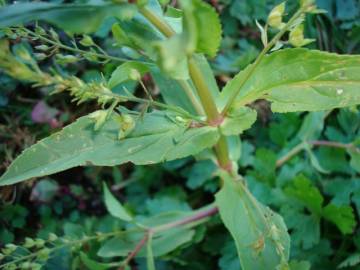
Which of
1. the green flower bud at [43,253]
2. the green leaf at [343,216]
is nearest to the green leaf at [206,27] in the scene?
the green flower bud at [43,253]

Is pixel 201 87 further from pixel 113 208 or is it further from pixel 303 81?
pixel 113 208

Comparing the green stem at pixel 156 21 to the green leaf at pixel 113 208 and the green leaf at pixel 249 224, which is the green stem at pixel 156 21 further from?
the green leaf at pixel 113 208

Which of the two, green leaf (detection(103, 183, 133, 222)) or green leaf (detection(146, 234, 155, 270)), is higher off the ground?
green leaf (detection(103, 183, 133, 222))

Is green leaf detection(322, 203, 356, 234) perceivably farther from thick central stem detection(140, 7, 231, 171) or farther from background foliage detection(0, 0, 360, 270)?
thick central stem detection(140, 7, 231, 171)

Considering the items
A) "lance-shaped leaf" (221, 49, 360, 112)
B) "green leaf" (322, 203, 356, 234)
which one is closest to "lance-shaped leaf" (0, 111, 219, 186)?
"lance-shaped leaf" (221, 49, 360, 112)

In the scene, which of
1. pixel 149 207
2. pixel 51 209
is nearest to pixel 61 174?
pixel 51 209

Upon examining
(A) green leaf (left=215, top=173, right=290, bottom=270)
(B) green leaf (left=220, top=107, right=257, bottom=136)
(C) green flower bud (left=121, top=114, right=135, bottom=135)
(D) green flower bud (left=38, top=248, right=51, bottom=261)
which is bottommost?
(A) green leaf (left=215, top=173, right=290, bottom=270)
